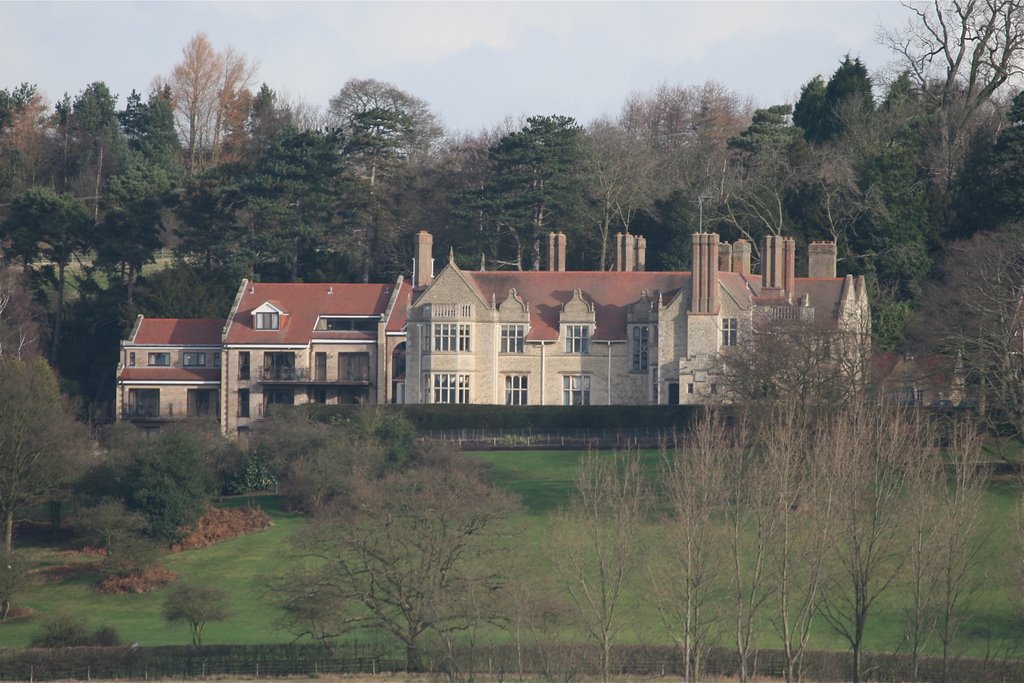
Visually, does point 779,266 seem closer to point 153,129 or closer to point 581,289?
point 581,289

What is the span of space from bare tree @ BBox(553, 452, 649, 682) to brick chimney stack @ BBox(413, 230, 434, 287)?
101 feet

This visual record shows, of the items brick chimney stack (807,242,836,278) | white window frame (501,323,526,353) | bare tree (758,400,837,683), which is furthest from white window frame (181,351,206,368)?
bare tree (758,400,837,683)

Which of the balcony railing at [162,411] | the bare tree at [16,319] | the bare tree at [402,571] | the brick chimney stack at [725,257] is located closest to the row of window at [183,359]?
the balcony railing at [162,411]

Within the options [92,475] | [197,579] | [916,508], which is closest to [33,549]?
[92,475]

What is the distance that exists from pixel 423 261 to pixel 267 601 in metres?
31.3

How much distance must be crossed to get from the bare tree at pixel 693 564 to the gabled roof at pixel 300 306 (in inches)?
1385

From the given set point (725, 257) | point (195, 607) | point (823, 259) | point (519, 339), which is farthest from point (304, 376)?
point (195, 607)

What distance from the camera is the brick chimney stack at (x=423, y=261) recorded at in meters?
83.7

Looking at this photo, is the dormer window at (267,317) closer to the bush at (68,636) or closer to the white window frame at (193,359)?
the white window frame at (193,359)

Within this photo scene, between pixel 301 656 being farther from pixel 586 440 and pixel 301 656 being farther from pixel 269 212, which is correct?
pixel 269 212

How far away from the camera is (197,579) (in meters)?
59.0

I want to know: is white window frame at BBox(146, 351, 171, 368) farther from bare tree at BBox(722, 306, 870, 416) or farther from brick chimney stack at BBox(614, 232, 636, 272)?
bare tree at BBox(722, 306, 870, 416)

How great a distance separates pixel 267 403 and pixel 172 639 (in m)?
31.1

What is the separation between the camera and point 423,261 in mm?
84000
